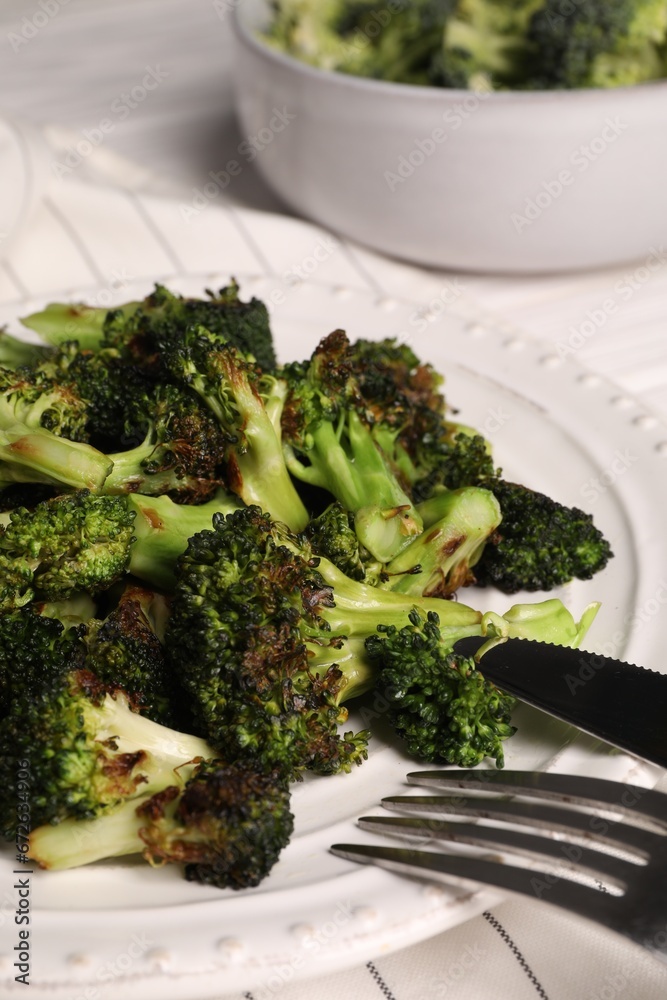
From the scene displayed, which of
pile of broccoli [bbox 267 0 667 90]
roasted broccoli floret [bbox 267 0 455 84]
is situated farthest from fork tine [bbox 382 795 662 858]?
roasted broccoli floret [bbox 267 0 455 84]

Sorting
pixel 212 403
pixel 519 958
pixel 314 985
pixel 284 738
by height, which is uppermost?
pixel 212 403

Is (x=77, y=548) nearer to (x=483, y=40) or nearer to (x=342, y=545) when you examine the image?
(x=342, y=545)

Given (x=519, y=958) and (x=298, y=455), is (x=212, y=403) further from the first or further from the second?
(x=519, y=958)

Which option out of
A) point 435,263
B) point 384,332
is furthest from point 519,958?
point 435,263

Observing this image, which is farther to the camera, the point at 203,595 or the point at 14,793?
the point at 203,595

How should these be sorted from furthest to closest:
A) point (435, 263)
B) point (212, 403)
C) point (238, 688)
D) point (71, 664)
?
point (435, 263) → point (212, 403) → point (71, 664) → point (238, 688)

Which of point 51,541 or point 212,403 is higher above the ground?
point 212,403
